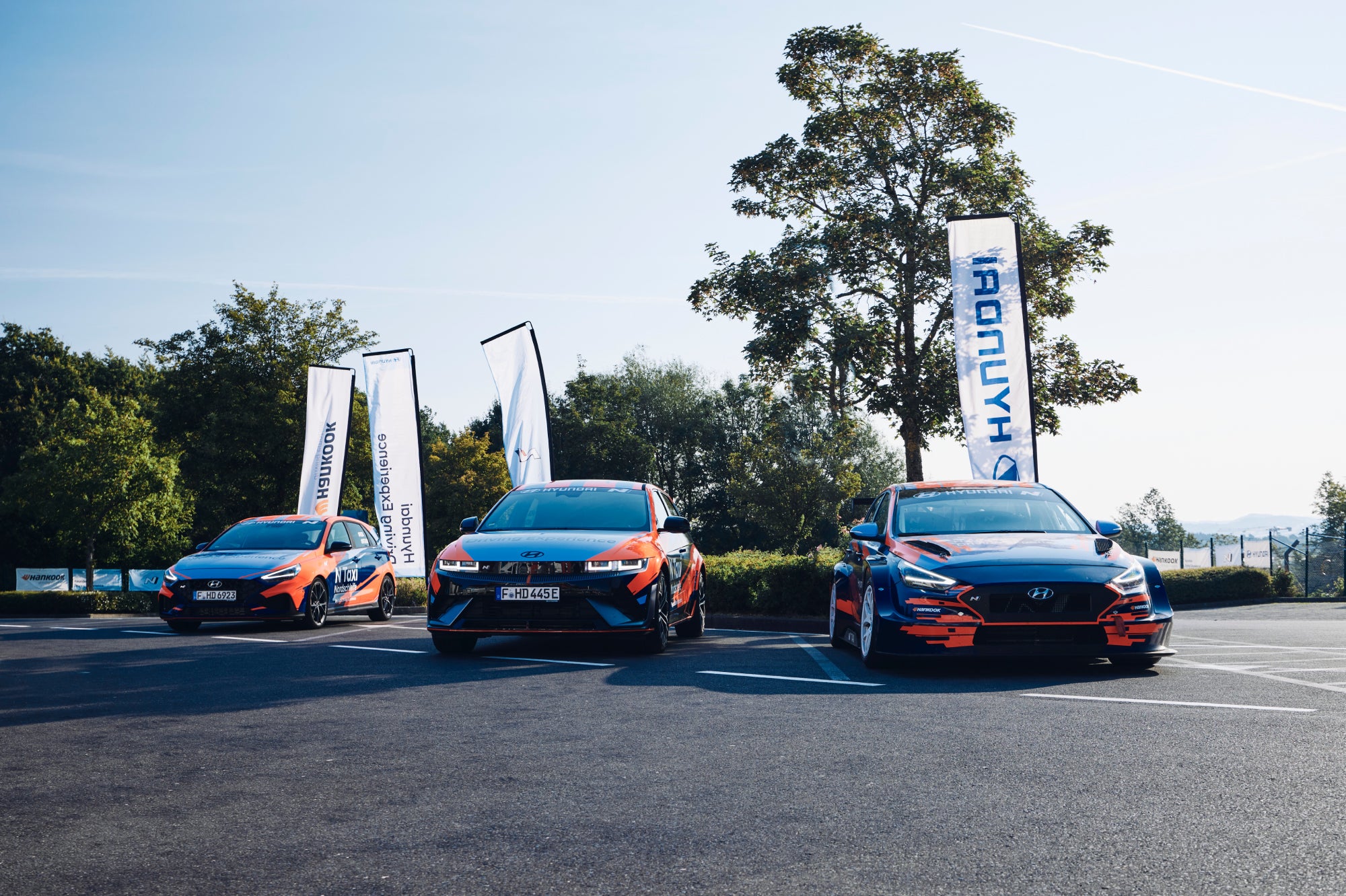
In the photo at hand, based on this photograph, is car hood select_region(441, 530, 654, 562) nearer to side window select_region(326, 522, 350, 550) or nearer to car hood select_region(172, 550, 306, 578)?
car hood select_region(172, 550, 306, 578)

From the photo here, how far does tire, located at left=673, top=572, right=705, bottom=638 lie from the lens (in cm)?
1298

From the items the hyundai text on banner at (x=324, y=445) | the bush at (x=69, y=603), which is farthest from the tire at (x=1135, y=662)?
the bush at (x=69, y=603)

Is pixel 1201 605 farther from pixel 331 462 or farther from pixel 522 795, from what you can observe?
pixel 522 795

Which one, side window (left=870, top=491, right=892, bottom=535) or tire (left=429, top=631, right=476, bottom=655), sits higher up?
side window (left=870, top=491, right=892, bottom=535)

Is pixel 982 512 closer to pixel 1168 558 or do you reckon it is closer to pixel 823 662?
pixel 823 662

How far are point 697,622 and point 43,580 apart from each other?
31629mm

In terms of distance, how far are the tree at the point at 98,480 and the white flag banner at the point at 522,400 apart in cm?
2519

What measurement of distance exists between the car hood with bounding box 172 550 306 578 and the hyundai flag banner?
20.3 m

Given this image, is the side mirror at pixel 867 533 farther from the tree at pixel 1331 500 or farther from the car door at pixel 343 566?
the tree at pixel 1331 500

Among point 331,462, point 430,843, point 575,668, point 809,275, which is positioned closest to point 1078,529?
point 575,668

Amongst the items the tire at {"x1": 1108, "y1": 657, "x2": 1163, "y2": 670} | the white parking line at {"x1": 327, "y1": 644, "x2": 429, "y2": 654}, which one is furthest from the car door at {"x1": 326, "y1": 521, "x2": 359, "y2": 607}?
the tire at {"x1": 1108, "y1": 657, "x2": 1163, "y2": 670}

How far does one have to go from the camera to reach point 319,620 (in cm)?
1534

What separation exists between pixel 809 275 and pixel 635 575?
13257mm

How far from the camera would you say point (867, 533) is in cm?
1025
